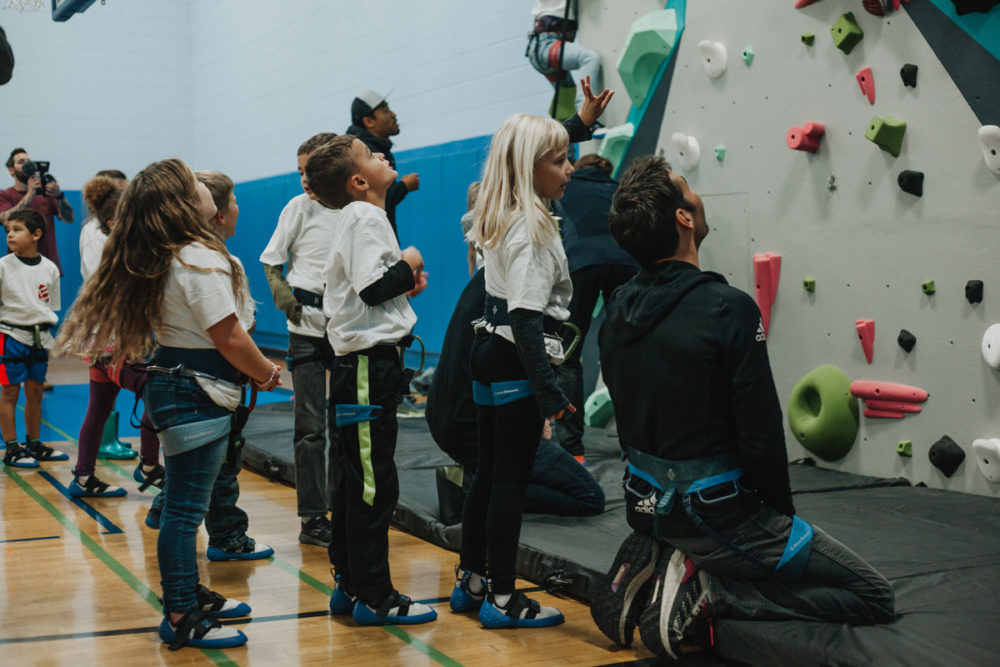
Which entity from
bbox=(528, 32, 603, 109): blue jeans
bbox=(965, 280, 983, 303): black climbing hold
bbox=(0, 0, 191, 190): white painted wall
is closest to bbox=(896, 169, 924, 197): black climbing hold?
bbox=(965, 280, 983, 303): black climbing hold

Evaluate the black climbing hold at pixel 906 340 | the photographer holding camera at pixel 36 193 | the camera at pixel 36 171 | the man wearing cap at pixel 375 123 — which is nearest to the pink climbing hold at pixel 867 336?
the black climbing hold at pixel 906 340

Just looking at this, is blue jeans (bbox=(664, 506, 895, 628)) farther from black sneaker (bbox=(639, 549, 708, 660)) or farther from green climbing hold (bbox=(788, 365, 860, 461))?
green climbing hold (bbox=(788, 365, 860, 461))

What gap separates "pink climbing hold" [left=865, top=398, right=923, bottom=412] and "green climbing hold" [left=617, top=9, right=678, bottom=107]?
2.12m

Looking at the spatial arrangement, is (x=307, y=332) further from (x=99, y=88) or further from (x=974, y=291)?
(x=99, y=88)

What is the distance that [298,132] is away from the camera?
10.3m

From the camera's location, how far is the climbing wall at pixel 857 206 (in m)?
3.76

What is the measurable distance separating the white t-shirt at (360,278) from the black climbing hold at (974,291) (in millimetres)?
2256

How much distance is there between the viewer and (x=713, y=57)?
190 inches

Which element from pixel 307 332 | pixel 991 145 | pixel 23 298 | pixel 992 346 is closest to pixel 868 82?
pixel 991 145

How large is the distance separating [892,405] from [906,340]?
0.93 feet

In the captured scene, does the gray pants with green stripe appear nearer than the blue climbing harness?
No

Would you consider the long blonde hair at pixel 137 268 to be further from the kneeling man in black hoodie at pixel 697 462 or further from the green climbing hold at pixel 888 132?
the green climbing hold at pixel 888 132

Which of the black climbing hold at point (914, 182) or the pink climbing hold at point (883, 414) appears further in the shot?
the pink climbing hold at point (883, 414)

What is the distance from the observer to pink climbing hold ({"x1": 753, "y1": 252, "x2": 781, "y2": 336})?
4555mm
